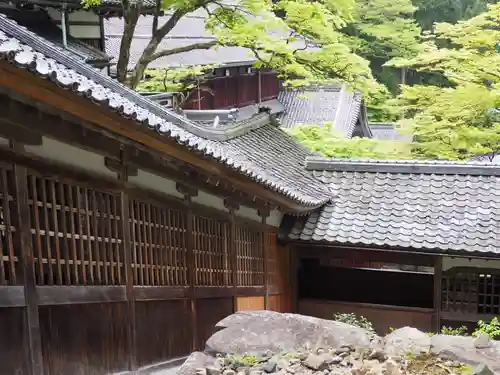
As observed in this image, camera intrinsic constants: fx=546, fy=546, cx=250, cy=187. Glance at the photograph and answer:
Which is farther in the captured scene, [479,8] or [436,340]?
[479,8]

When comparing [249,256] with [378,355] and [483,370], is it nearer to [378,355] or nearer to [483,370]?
[378,355]

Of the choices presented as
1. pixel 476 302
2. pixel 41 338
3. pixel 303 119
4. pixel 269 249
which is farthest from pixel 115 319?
pixel 303 119

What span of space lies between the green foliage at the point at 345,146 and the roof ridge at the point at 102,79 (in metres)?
5.27

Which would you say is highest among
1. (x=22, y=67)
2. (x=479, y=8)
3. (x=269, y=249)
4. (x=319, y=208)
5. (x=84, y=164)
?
(x=479, y=8)

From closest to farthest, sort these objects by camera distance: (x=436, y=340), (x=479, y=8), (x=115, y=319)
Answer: (x=436, y=340), (x=115, y=319), (x=479, y=8)

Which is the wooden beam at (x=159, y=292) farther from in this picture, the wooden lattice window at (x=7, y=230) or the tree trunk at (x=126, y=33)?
the tree trunk at (x=126, y=33)

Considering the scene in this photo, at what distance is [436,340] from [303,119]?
76.6 ft

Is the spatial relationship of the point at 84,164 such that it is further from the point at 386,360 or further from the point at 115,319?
the point at 386,360

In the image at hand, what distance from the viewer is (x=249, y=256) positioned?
30.6ft

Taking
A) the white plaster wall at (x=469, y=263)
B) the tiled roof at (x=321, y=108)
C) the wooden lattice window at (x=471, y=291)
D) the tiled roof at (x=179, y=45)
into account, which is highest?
the tiled roof at (x=179, y=45)

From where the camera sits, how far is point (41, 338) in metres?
4.70

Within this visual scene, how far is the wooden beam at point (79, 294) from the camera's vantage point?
475cm

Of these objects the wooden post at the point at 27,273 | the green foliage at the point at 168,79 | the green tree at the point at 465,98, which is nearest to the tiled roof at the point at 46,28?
the green foliage at the point at 168,79

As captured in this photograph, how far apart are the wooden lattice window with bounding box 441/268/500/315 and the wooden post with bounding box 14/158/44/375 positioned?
25.6 ft
